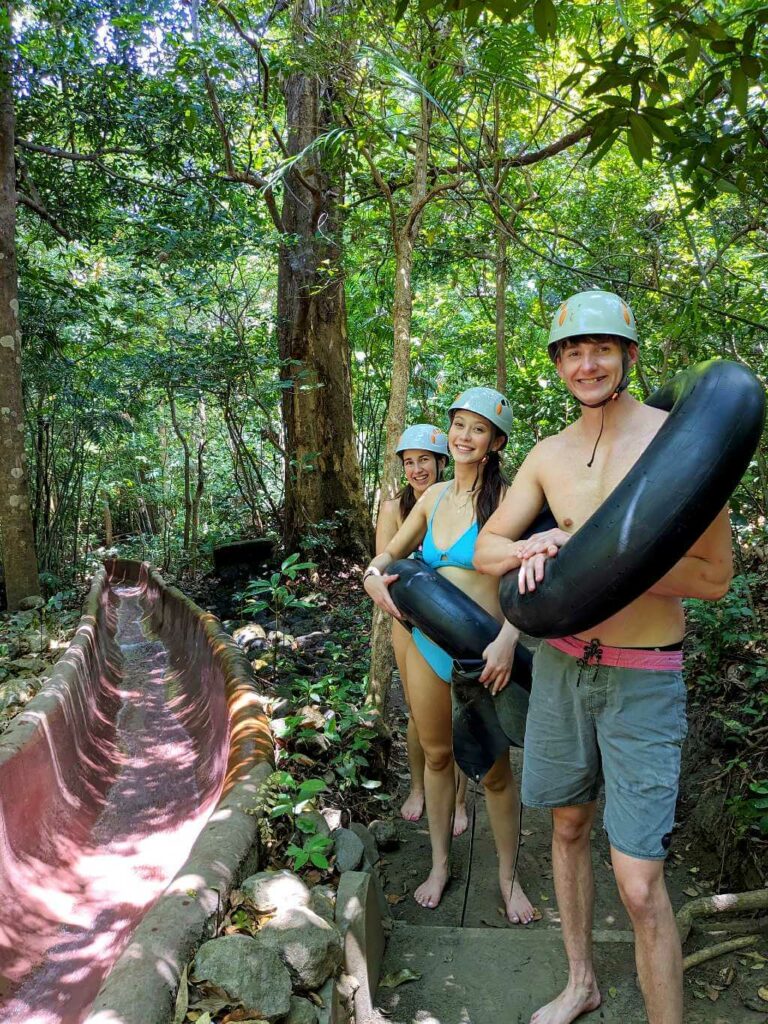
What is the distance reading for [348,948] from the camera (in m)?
2.02

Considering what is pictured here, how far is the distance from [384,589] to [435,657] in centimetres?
30

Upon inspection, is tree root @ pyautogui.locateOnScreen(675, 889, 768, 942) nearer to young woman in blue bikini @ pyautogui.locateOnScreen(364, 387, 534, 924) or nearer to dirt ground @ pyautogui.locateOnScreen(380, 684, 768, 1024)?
dirt ground @ pyautogui.locateOnScreen(380, 684, 768, 1024)

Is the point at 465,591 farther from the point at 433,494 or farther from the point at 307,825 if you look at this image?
the point at 307,825

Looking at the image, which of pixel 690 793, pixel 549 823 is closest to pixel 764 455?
pixel 690 793

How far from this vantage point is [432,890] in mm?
2656

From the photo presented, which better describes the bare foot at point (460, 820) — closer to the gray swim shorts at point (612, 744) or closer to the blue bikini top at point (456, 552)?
the blue bikini top at point (456, 552)

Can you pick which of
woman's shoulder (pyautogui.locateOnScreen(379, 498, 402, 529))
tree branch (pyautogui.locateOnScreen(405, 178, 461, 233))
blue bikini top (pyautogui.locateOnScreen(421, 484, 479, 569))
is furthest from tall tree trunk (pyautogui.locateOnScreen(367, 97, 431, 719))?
blue bikini top (pyautogui.locateOnScreen(421, 484, 479, 569))

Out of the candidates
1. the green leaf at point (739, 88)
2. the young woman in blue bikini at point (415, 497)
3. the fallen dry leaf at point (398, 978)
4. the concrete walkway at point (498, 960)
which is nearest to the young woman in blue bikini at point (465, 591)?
the concrete walkway at point (498, 960)

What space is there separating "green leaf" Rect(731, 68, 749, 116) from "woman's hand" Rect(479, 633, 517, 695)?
1578 millimetres

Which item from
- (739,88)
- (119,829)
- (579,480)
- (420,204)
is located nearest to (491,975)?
(579,480)

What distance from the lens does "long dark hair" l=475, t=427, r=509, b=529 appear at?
95.8 inches

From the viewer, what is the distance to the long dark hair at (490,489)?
7.98 feet

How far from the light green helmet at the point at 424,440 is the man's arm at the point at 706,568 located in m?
1.64

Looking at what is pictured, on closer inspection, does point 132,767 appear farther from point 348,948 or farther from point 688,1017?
point 688,1017
